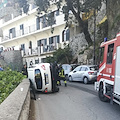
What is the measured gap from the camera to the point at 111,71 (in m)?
6.22

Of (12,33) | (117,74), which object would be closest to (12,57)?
(12,33)

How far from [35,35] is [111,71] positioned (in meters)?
26.7

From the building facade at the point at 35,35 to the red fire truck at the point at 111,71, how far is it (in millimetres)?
17243

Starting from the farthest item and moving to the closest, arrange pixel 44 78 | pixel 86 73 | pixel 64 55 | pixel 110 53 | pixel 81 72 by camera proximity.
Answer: pixel 64 55, pixel 81 72, pixel 86 73, pixel 44 78, pixel 110 53

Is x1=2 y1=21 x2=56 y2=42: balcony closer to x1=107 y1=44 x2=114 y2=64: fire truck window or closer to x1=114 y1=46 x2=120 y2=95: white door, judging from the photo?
x1=107 y1=44 x2=114 y2=64: fire truck window

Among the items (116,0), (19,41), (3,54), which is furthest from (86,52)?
(19,41)

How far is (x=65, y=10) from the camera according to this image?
17859 mm

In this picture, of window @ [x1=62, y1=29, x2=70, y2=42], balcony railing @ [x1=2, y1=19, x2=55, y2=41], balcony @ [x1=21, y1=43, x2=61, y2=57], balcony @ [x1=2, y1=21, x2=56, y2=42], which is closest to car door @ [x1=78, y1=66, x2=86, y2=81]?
balcony @ [x1=21, y1=43, x2=61, y2=57]

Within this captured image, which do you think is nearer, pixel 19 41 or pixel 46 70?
pixel 46 70

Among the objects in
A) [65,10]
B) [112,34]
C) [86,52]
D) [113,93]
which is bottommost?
[113,93]

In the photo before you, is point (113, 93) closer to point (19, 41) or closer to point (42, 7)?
point (42, 7)

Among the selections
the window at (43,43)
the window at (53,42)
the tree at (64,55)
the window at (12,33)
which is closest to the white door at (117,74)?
the tree at (64,55)

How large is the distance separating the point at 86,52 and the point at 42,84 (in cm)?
1151

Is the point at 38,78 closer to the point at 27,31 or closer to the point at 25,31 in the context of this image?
the point at 27,31
